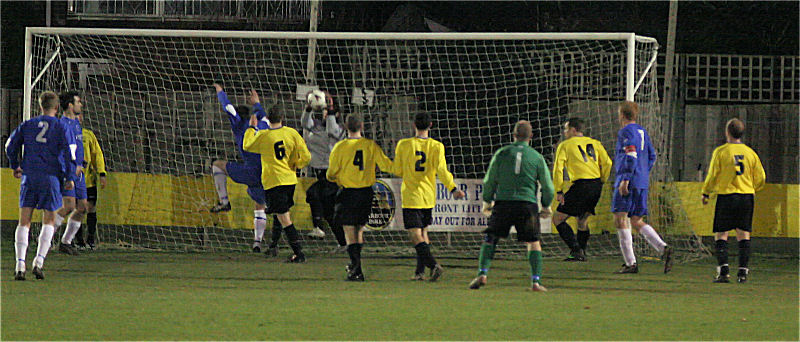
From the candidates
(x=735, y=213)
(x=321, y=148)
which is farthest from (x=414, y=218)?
(x=321, y=148)

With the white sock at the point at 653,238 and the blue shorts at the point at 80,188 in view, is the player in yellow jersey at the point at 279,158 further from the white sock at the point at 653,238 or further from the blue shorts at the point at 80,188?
the white sock at the point at 653,238

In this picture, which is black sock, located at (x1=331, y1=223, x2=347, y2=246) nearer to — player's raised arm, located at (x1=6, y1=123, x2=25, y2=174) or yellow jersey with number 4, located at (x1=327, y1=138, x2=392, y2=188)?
yellow jersey with number 4, located at (x1=327, y1=138, x2=392, y2=188)

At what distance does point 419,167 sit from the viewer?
A: 1016 centimetres

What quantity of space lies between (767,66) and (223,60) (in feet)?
34.0

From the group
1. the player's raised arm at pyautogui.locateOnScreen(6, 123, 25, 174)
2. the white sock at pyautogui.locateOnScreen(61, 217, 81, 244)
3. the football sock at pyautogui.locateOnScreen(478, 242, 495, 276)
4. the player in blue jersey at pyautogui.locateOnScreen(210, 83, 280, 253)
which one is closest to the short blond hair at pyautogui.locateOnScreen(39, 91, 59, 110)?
the player's raised arm at pyautogui.locateOnScreen(6, 123, 25, 174)

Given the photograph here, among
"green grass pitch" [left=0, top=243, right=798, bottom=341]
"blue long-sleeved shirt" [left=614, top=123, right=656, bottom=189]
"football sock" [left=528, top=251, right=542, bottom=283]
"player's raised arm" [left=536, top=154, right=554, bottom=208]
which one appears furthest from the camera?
"blue long-sleeved shirt" [left=614, top=123, right=656, bottom=189]

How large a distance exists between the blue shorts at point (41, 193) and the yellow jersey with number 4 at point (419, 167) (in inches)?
129

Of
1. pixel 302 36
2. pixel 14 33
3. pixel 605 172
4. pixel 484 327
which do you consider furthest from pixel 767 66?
pixel 14 33

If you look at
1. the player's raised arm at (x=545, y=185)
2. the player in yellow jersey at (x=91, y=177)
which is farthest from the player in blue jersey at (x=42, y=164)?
the player's raised arm at (x=545, y=185)

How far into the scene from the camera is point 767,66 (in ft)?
61.7

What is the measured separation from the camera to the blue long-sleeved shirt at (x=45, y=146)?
32.6 ft

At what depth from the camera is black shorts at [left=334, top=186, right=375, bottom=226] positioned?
33.8 ft

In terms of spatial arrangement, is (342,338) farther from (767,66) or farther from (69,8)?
(69,8)

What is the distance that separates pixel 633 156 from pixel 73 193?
5902 millimetres
